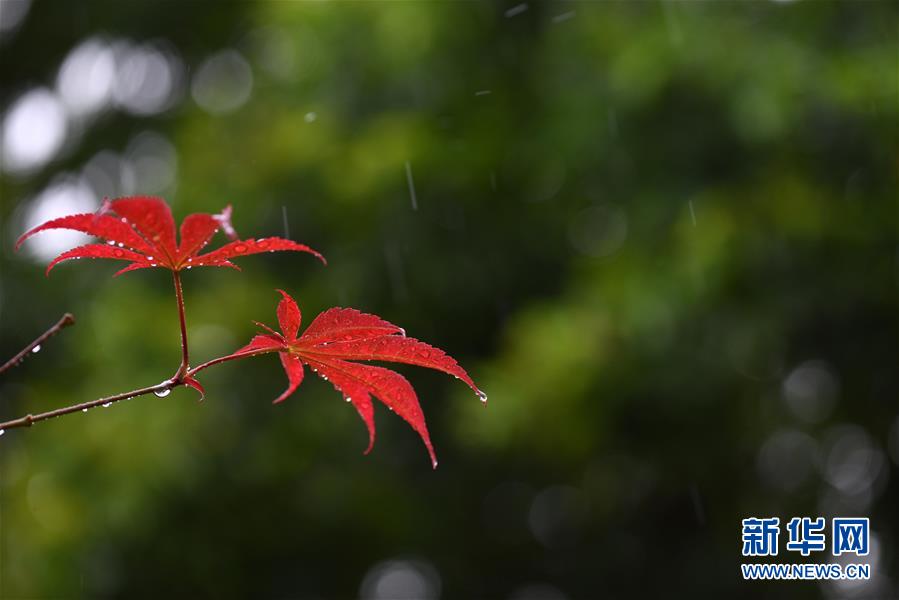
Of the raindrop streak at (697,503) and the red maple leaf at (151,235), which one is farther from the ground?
the red maple leaf at (151,235)

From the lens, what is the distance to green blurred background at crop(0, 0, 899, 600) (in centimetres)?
322

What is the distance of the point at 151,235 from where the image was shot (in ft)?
2.32

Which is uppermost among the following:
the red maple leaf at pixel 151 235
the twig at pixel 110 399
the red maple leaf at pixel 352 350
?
the red maple leaf at pixel 151 235

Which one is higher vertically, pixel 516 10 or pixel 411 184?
pixel 516 10

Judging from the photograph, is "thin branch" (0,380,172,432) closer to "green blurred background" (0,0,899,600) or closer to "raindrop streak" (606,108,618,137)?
"green blurred background" (0,0,899,600)

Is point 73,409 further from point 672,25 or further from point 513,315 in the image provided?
point 513,315

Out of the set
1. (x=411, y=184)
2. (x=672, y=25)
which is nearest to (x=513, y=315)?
(x=411, y=184)

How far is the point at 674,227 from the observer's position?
10.9ft

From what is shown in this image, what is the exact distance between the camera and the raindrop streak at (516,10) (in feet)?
13.3

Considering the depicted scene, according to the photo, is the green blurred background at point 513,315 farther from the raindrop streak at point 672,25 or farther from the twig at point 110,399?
the twig at point 110,399

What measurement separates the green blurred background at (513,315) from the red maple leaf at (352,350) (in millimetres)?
2281

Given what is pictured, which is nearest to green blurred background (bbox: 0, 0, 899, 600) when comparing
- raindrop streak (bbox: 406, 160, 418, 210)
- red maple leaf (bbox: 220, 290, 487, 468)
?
raindrop streak (bbox: 406, 160, 418, 210)

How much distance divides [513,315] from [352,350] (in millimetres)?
3142

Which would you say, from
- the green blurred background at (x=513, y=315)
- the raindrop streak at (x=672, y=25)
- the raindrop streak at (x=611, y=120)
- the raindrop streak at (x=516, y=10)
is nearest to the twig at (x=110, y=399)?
the green blurred background at (x=513, y=315)
